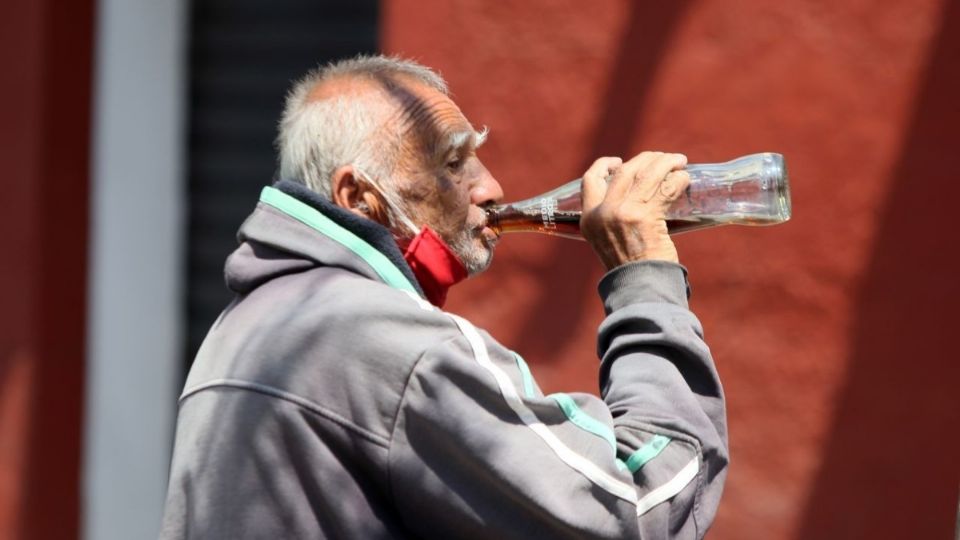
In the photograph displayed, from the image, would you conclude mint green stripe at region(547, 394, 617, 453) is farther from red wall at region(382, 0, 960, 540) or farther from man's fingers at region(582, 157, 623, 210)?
red wall at region(382, 0, 960, 540)

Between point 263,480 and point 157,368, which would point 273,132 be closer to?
point 157,368

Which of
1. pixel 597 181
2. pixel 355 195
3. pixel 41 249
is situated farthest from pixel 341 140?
pixel 41 249

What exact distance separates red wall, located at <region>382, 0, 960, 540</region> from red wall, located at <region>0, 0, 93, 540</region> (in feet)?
4.97

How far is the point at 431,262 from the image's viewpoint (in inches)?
80.2

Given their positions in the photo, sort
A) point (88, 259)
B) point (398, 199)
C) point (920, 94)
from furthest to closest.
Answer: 1. point (88, 259)
2. point (920, 94)
3. point (398, 199)

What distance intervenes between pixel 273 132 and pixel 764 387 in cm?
220

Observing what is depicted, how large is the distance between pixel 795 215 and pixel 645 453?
5.85ft

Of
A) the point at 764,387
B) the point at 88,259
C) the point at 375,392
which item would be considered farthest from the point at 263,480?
the point at 88,259

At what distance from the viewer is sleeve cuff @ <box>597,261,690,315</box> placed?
194 cm

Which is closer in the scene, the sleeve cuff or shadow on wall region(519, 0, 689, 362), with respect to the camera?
the sleeve cuff

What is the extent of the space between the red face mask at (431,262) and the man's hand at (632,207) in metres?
0.21

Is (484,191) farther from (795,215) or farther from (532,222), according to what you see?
(795,215)

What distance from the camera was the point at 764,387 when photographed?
11.6ft

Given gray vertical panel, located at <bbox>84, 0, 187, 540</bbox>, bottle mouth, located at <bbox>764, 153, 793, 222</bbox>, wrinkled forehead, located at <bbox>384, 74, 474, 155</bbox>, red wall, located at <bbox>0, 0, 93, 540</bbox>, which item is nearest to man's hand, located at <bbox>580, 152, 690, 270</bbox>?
wrinkled forehead, located at <bbox>384, 74, 474, 155</bbox>
